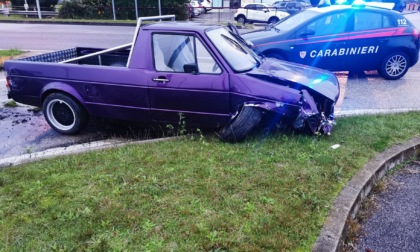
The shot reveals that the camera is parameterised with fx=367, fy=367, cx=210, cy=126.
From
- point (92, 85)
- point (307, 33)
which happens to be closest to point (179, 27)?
point (92, 85)

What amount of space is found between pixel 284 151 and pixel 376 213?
46.8 inches

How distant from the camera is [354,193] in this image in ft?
11.3

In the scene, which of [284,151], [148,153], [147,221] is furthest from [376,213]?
[148,153]

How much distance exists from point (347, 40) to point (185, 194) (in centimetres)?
641

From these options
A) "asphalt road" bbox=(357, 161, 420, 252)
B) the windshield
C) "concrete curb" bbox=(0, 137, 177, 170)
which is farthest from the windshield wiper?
"asphalt road" bbox=(357, 161, 420, 252)

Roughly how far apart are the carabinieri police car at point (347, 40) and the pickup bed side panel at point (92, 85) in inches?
156

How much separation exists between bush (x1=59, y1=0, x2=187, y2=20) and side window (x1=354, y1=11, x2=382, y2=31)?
16.9 metres

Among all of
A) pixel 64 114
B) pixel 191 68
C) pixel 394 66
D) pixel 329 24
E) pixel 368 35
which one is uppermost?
pixel 329 24

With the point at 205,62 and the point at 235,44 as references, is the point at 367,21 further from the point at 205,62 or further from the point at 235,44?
the point at 205,62

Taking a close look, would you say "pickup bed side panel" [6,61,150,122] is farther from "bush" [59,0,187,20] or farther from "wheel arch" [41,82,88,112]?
"bush" [59,0,187,20]

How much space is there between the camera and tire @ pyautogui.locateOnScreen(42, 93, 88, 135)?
516 centimetres

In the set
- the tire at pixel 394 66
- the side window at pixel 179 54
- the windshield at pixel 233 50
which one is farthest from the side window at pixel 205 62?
the tire at pixel 394 66

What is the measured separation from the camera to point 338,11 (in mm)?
8250

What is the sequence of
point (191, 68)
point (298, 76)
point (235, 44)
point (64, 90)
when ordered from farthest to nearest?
point (235, 44) < point (64, 90) < point (298, 76) < point (191, 68)
